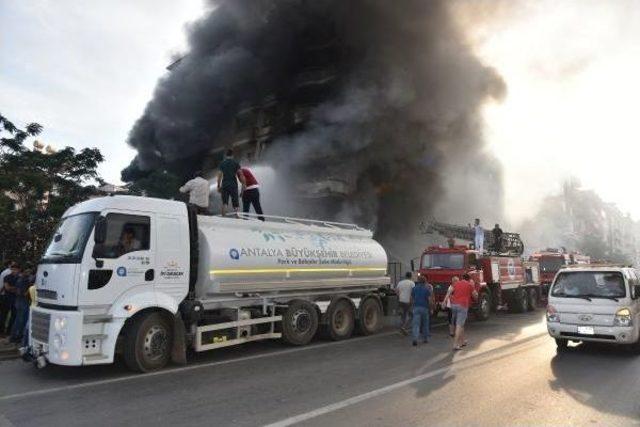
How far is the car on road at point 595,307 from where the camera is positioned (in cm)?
829

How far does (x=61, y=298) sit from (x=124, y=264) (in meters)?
0.90

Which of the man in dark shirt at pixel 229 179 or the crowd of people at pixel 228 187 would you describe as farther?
the man in dark shirt at pixel 229 179

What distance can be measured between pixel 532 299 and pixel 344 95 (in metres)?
12.5

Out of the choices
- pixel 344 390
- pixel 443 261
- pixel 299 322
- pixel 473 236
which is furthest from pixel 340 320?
pixel 473 236

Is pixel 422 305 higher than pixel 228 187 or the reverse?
the reverse

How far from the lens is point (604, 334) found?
27.2 feet

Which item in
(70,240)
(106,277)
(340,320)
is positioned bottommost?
(340,320)

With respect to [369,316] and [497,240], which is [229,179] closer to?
[369,316]

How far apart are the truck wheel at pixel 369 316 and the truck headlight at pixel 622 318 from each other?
194 inches

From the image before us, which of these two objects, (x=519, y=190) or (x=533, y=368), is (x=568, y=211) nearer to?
(x=519, y=190)

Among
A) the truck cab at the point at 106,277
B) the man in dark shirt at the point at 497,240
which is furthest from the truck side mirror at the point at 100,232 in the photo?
the man in dark shirt at the point at 497,240

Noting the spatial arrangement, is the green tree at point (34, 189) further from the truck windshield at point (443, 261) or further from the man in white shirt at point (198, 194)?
the truck windshield at point (443, 261)

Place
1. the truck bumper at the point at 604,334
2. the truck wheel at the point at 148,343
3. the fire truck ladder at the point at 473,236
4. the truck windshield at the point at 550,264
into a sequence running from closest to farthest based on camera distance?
the truck wheel at the point at 148,343, the truck bumper at the point at 604,334, the fire truck ladder at the point at 473,236, the truck windshield at the point at 550,264

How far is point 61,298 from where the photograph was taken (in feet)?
22.4
